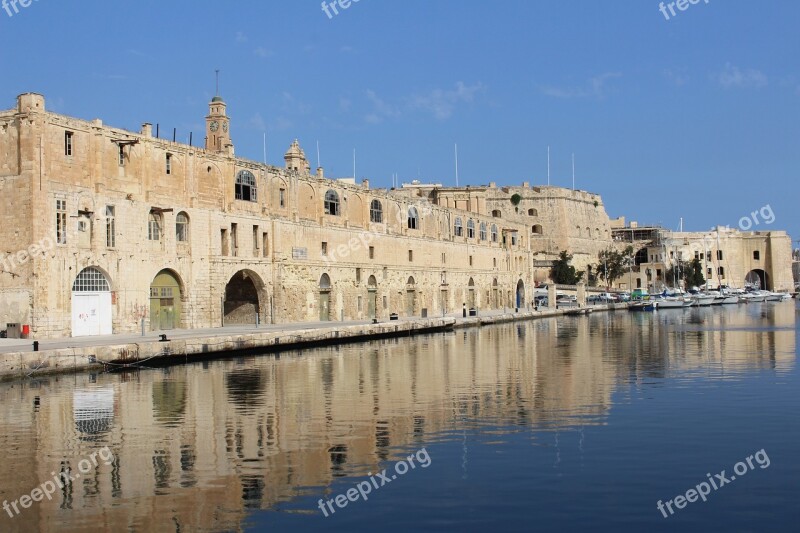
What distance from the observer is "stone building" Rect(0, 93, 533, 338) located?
1283 inches

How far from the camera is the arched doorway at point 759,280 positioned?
428ft

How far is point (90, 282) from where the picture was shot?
34.8m

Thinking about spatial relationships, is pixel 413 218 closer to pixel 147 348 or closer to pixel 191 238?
pixel 191 238

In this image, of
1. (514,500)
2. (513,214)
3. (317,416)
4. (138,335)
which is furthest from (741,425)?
(513,214)

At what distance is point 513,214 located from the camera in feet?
345

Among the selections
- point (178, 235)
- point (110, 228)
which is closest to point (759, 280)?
point (178, 235)

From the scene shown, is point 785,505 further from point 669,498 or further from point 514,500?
point 514,500

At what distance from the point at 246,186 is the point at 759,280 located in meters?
110

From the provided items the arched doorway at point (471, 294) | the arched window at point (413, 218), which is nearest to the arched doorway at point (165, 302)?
the arched window at point (413, 218)

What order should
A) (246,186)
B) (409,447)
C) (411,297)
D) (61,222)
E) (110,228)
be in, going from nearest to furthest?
1. (409,447)
2. (61,222)
3. (110,228)
4. (246,186)
5. (411,297)

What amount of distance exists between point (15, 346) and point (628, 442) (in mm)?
21657

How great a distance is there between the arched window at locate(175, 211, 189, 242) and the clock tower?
6.59 meters

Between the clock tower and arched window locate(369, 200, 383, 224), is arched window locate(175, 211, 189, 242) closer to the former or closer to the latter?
the clock tower

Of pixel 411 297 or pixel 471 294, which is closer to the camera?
pixel 411 297
